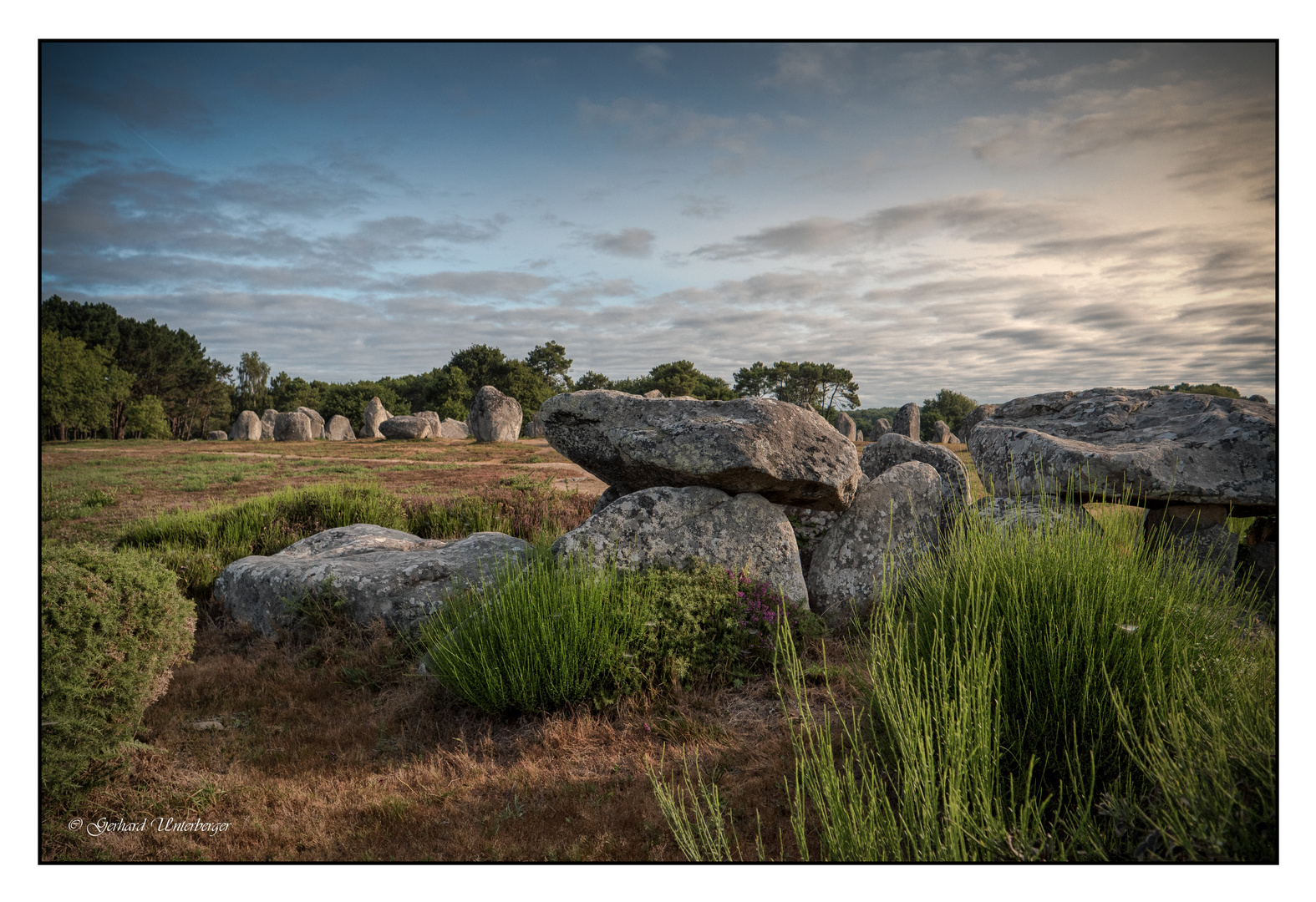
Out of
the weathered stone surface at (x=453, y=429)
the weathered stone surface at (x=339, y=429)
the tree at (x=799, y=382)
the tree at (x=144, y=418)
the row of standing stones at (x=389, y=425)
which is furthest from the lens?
the weathered stone surface at (x=339, y=429)

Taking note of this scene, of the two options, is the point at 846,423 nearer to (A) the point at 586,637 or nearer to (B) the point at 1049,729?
(A) the point at 586,637

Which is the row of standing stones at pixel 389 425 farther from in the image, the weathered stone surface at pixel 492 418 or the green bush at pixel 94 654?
the green bush at pixel 94 654

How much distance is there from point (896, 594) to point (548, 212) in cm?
394

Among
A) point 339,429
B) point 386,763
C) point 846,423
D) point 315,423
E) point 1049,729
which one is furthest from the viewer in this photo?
point 339,429

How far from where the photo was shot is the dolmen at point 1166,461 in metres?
5.66

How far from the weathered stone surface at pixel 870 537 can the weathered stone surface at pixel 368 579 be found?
2.96 metres

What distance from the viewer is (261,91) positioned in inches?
156

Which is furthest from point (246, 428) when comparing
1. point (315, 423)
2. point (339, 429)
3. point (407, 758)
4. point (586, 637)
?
point (586, 637)

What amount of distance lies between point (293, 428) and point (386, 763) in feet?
139

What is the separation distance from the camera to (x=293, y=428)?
40656mm

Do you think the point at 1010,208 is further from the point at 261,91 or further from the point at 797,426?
the point at 261,91

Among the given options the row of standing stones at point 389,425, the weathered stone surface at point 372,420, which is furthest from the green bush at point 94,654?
the weathered stone surface at point 372,420

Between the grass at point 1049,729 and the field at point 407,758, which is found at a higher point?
the grass at point 1049,729

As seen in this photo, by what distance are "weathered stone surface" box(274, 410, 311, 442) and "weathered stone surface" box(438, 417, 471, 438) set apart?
7995mm
